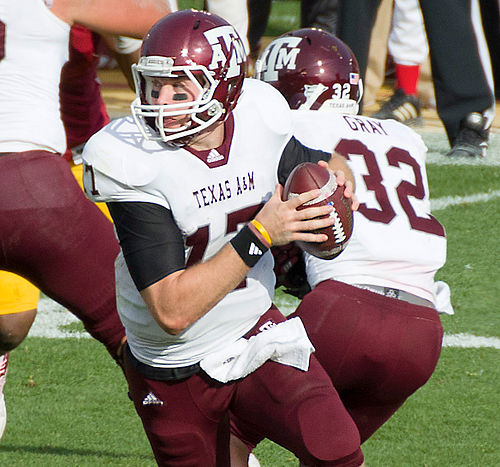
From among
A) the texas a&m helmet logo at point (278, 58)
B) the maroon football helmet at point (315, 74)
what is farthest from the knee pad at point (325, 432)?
the texas a&m helmet logo at point (278, 58)

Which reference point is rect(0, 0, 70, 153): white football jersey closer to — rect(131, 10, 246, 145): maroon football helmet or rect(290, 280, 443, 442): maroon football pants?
rect(131, 10, 246, 145): maroon football helmet

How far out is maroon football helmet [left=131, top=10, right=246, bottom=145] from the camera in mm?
2479

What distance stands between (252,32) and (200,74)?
296 inches

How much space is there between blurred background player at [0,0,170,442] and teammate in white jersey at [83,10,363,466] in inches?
21.5

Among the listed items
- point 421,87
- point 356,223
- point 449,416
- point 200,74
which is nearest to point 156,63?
point 200,74

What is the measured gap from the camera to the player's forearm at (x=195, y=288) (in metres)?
2.37

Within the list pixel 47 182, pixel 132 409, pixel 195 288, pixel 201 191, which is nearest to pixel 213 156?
pixel 201 191

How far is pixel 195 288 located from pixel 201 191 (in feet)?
0.84

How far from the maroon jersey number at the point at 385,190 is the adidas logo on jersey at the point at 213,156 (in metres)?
0.52

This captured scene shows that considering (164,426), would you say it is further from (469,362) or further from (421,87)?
(421,87)

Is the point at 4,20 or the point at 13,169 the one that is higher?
the point at 4,20

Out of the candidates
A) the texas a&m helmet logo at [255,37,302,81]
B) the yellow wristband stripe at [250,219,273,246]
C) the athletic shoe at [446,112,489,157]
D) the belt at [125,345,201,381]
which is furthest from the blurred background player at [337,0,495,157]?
the yellow wristband stripe at [250,219,273,246]

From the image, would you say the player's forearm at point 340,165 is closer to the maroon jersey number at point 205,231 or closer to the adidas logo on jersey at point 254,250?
the maroon jersey number at point 205,231

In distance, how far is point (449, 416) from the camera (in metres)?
3.77
